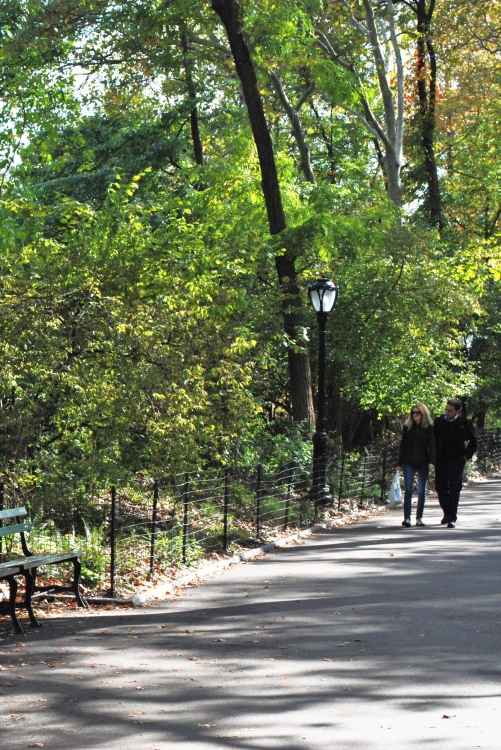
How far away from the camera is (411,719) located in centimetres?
654

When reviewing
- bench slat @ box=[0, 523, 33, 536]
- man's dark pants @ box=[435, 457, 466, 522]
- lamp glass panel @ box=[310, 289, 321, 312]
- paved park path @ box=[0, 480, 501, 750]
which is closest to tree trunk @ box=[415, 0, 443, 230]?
lamp glass panel @ box=[310, 289, 321, 312]

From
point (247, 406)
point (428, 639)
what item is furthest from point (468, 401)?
point (428, 639)

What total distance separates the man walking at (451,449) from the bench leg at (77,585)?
8705 mm

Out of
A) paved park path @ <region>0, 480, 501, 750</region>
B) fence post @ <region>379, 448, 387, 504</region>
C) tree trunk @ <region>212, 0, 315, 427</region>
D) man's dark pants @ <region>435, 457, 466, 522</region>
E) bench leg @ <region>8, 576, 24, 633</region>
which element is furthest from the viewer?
fence post @ <region>379, 448, 387, 504</region>

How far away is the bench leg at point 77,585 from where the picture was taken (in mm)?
10930

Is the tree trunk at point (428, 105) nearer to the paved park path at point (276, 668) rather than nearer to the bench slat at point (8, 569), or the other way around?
the paved park path at point (276, 668)

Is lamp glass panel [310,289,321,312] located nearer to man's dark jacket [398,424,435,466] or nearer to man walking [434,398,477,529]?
man's dark jacket [398,424,435,466]

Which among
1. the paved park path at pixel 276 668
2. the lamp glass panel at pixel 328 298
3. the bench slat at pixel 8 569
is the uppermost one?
the lamp glass panel at pixel 328 298

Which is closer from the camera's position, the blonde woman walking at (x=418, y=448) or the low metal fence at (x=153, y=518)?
the low metal fence at (x=153, y=518)

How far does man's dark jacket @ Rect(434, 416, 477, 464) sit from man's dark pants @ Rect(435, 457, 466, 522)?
0.27ft

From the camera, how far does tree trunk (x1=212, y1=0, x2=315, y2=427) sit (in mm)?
23188

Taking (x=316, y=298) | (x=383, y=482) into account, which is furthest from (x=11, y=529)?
(x=383, y=482)

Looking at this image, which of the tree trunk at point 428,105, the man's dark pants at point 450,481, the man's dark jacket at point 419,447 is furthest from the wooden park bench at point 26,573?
the tree trunk at point 428,105

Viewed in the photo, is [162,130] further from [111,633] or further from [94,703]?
[94,703]
